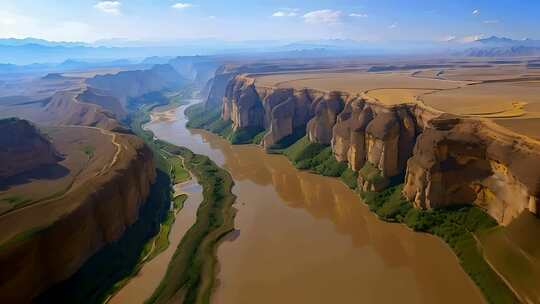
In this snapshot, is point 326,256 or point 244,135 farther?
point 244,135

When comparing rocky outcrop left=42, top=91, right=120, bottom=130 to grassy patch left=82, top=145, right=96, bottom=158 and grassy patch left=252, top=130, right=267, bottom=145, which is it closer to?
grassy patch left=82, top=145, right=96, bottom=158

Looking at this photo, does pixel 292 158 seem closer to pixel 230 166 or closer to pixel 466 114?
pixel 230 166

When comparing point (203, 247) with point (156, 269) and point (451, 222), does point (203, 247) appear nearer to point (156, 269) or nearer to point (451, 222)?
point (156, 269)

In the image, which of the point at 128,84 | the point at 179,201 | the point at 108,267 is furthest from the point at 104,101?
the point at 108,267

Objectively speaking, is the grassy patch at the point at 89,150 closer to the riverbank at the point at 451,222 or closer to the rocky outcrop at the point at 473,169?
the riverbank at the point at 451,222

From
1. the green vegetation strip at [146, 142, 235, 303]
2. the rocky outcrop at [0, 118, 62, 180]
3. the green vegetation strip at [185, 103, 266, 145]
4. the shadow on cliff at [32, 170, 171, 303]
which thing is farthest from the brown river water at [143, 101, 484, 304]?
the green vegetation strip at [185, 103, 266, 145]

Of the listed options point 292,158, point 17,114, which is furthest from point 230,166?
point 17,114
